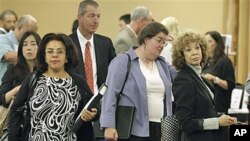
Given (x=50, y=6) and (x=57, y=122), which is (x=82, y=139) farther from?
(x=50, y=6)

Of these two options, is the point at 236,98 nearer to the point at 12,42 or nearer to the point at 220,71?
the point at 220,71

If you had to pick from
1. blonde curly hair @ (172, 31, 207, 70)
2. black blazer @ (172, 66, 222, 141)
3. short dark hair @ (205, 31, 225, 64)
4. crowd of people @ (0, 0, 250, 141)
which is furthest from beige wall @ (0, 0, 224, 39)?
black blazer @ (172, 66, 222, 141)

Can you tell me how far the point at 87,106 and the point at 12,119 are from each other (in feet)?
2.15

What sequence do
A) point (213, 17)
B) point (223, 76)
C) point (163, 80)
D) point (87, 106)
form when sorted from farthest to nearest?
point (213, 17), point (223, 76), point (163, 80), point (87, 106)

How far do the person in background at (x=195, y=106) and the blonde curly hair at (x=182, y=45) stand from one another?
0.04ft

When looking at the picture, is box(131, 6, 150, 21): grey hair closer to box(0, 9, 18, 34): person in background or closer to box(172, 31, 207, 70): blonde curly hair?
box(0, 9, 18, 34): person in background

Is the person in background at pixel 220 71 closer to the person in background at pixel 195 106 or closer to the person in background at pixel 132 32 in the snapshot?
the person in background at pixel 132 32

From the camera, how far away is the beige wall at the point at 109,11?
48.3ft

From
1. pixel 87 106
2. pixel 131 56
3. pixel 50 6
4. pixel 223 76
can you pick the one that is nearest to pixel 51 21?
pixel 50 6

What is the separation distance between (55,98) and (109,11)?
9303 mm

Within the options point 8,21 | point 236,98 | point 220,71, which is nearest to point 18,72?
point 220,71

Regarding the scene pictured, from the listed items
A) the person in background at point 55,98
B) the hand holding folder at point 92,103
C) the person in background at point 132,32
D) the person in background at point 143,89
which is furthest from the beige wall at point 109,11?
the hand holding folder at point 92,103

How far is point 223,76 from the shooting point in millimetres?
10039

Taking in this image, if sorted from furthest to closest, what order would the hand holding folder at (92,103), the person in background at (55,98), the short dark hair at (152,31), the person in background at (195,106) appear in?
the short dark hair at (152,31) < the person in background at (195,106) < the person in background at (55,98) < the hand holding folder at (92,103)
